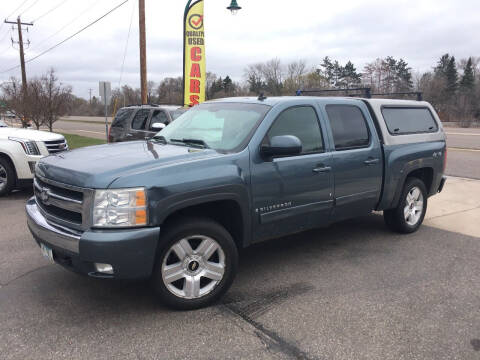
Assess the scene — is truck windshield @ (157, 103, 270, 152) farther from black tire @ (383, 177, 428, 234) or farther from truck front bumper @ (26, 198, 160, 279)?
black tire @ (383, 177, 428, 234)

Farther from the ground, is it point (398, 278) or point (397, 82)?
point (397, 82)

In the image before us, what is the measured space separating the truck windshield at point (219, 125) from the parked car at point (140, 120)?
495 cm

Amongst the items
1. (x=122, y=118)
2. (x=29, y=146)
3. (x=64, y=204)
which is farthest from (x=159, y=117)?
(x=64, y=204)

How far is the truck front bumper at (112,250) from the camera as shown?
3.05 metres

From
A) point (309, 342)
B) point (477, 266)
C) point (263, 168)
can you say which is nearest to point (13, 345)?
point (309, 342)

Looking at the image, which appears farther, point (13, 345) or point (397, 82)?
point (397, 82)

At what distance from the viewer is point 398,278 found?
4.27 meters

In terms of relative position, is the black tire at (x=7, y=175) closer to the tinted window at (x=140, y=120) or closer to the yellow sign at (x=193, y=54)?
the tinted window at (x=140, y=120)

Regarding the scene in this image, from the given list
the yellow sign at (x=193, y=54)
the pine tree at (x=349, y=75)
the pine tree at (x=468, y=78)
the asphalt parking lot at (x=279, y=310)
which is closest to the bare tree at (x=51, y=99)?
the yellow sign at (x=193, y=54)

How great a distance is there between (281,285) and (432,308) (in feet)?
4.38

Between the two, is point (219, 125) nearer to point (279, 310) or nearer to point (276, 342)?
point (279, 310)

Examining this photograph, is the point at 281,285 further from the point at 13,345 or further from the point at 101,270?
the point at 13,345

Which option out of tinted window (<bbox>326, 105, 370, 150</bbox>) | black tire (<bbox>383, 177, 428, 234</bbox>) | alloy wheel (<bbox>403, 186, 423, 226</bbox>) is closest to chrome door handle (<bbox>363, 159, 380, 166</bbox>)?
tinted window (<bbox>326, 105, 370, 150</bbox>)

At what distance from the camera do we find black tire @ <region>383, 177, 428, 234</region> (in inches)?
219
